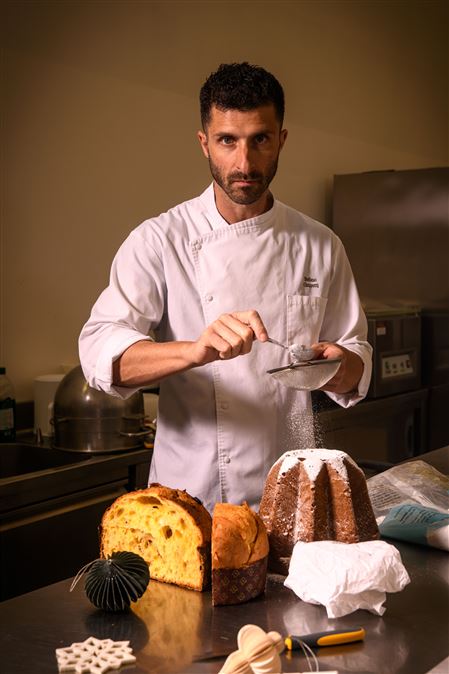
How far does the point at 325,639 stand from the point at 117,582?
0.30 meters

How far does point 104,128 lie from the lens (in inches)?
126

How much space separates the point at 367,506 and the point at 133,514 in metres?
0.39

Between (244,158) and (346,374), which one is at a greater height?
(244,158)

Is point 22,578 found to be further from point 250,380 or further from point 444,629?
point 444,629

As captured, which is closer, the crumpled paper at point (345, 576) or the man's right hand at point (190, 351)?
the crumpled paper at point (345, 576)

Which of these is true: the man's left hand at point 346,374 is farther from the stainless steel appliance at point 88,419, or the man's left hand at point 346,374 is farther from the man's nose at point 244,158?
the stainless steel appliance at point 88,419

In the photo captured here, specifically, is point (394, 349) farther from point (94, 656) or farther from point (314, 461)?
point (94, 656)

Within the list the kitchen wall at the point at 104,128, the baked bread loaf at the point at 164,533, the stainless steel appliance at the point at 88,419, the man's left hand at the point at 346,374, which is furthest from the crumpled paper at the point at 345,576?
the kitchen wall at the point at 104,128

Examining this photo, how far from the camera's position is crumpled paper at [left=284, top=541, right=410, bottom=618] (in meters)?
1.19

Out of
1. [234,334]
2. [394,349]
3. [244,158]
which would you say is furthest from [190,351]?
[394,349]

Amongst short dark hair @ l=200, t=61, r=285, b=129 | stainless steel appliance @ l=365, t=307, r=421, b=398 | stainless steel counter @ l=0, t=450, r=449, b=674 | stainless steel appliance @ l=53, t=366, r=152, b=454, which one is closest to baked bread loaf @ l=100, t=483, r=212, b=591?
stainless steel counter @ l=0, t=450, r=449, b=674

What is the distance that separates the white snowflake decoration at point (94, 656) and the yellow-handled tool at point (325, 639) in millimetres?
205

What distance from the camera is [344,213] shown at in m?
4.46

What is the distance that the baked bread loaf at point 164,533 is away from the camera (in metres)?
1.29
